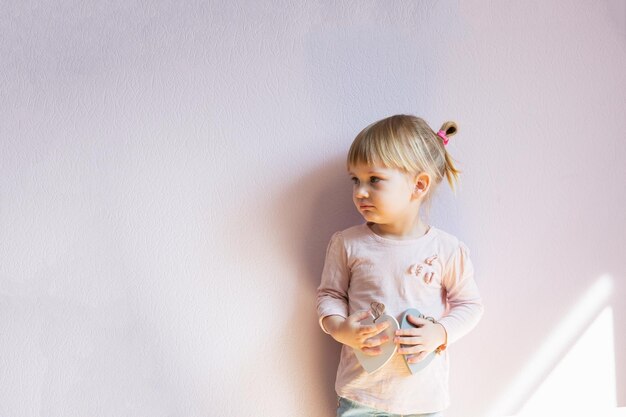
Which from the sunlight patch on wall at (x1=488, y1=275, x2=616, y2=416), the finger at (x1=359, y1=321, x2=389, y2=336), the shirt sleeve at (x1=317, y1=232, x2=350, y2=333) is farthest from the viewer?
the sunlight patch on wall at (x1=488, y1=275, x2=616, y2=416)

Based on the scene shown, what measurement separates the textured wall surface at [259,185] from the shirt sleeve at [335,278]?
5cm

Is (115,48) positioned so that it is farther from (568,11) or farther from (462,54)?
(568,11)

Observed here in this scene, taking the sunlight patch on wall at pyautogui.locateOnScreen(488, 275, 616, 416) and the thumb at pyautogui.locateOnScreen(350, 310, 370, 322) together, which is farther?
the sunlight patch on wall at pyautogui.locateOnScreen(488, 275, 616, 416)

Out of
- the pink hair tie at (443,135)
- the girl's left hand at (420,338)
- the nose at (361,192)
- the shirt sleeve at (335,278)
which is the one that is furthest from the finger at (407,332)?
the pink hair tie at (443,135)

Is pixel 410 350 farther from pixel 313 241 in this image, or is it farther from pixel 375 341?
pixel 313 241

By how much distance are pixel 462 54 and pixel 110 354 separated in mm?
886

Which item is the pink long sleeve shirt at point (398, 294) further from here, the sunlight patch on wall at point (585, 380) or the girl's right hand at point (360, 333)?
the sunlight patch on wall at point (585, 380)

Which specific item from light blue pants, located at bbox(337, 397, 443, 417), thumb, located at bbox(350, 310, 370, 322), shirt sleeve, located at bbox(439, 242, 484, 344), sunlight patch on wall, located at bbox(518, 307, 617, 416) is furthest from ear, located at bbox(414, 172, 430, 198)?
sunlight patch on wall, located at bbox(518, 307, 617, 416)

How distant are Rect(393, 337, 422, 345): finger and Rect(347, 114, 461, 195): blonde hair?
0.93 ft

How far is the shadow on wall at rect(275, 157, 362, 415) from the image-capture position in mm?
1141

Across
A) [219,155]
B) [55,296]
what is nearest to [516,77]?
[219,155]

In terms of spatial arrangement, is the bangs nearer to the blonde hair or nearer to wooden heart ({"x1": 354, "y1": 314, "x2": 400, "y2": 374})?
the blonde hair

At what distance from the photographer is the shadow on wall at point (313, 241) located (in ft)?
3.74

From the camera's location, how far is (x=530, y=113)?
1220 mm
